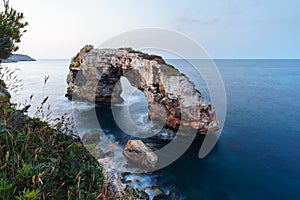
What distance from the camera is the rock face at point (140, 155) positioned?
13898 mm

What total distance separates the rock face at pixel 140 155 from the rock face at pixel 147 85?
6.38 metres

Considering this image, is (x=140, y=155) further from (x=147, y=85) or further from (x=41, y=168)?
(x=41, y=168)

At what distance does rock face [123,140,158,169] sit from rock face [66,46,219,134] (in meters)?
6.38

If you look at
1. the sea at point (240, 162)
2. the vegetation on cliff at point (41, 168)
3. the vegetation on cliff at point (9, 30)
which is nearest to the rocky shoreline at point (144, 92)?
the sea at point (240, 162)

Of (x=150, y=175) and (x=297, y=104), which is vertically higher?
(x=297, y=104)

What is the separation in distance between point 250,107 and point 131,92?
21.4 meters

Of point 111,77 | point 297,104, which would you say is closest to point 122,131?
point 111,77

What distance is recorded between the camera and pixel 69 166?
3.31m

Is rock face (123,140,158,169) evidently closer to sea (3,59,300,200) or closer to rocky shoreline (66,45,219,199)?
rocky shoreline (66,45,219,199)

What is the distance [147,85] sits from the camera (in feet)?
76.3

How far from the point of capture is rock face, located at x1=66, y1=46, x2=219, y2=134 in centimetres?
1945

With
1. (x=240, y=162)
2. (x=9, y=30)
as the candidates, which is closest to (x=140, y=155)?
(x=240, y=162)

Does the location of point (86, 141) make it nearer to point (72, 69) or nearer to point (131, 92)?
point (72, 69)

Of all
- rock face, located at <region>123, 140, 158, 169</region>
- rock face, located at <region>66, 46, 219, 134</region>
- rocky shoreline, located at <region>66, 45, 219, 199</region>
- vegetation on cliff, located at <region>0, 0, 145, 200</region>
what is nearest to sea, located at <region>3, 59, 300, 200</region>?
rock face, located at <region>123, 140, 158, 169</region>
